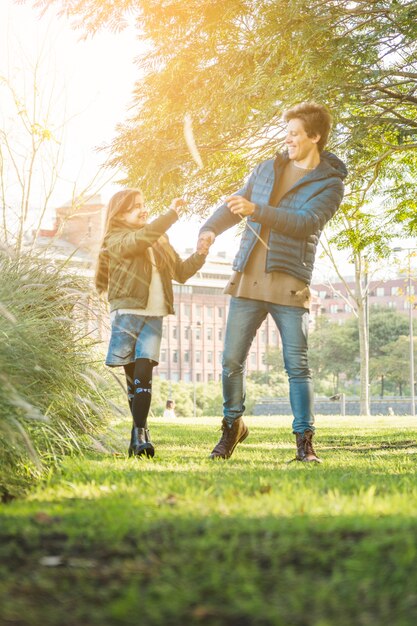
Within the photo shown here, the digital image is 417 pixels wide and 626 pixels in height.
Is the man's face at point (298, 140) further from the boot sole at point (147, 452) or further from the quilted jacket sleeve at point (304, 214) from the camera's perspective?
the boot sole at point (147, 452)

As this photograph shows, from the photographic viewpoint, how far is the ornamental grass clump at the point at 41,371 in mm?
4027

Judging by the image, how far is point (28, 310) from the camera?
18.5ft

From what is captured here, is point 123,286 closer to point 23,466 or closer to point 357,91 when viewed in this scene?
point 23,466

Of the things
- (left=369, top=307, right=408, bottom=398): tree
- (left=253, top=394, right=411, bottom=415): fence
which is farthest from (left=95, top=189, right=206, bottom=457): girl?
(left=369, top=307, right=408, bottom=398): tree

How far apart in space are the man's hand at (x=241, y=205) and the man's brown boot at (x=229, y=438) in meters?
1.31

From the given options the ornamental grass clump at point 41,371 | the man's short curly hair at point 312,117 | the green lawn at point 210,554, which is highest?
the man's short curly hair at point 312,117

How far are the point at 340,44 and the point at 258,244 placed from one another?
3943 mm

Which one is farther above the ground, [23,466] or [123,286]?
[123,286]

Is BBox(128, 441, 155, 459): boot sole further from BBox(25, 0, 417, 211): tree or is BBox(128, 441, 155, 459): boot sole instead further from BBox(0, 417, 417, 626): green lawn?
BBox(25, 0, 417, 211): tree

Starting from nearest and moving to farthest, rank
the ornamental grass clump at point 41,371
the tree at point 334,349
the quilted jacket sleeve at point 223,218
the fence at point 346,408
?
the ornamental grass clump at point 41,371 < the quilted jacket sleeve at point 223,218 < the fence at point 346,408 < the tree at point 334,349

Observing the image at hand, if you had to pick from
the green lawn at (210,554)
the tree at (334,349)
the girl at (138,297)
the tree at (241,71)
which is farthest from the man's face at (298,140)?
the tree at (334,349)

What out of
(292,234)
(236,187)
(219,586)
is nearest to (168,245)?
(292,234)

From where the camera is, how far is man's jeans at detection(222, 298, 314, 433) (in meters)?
5.70

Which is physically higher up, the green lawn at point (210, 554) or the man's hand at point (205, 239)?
the man's hand at point (205, 239)
